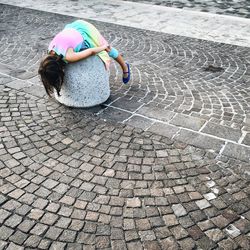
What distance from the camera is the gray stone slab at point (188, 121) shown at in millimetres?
4969

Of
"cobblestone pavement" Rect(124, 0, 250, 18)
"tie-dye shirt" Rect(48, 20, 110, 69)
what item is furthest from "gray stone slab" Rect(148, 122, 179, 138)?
"cobblestone pavement" Rect(124, 0, 250, 18)

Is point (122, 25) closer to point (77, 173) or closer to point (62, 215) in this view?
point (77, 173)

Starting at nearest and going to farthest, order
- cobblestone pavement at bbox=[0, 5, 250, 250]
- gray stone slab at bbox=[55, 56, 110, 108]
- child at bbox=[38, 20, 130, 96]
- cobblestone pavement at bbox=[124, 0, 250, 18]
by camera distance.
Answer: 1. cobblestone pavement at bbox=[0, 5, 250, 250]
2. child at bbox=[38, 20, 130, 96]
3. gray stone slab at bbox=[55, 56, 110, 108]
4. cobblestone pavement at bbox=[124, 0, 250, 18]

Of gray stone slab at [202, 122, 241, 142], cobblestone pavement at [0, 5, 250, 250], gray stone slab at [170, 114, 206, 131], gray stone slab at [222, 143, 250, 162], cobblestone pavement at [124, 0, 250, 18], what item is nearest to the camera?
cobblestone pavement at [0, 5, 250, 250]

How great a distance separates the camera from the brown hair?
4836mm

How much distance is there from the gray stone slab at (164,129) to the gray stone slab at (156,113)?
18 centimetres

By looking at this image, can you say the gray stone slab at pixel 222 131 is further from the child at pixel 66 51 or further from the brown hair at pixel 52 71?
the brown hair at pixel 52 71

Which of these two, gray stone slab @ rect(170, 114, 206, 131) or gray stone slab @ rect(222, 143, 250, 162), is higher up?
gray stone slab @ rect(170, 114, 206, 131)

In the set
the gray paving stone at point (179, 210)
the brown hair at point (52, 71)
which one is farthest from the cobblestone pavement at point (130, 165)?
the brown hair at point (52, 71)

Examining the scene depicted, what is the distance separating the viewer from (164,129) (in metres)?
4.89

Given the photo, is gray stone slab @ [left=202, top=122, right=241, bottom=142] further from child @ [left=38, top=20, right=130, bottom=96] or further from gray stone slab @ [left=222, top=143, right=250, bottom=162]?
child @ [left=38, top=20, right=130, bottom=96]

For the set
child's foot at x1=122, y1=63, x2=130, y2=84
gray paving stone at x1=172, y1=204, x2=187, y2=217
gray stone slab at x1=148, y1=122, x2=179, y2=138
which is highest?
child's foot at x1=122, y1=63, x2=130, y2=84

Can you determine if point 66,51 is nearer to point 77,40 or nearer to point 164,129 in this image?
point 77,40

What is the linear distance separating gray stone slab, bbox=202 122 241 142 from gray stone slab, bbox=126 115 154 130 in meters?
0.84
